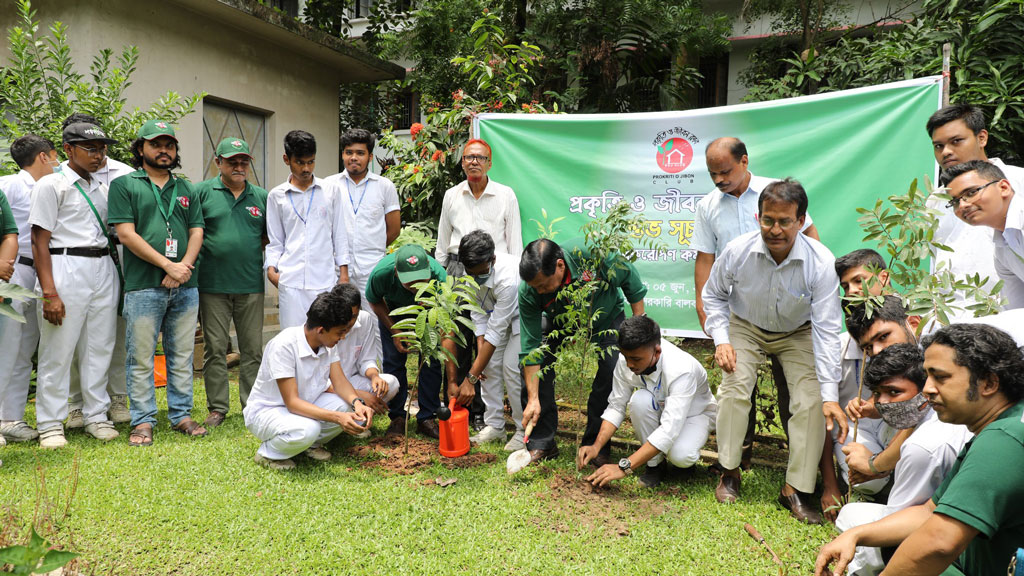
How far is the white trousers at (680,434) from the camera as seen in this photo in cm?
370

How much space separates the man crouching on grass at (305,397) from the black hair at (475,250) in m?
0.79

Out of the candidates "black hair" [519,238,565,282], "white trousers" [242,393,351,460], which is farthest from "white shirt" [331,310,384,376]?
"black hair" [519,238,565,282]

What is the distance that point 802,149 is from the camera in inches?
198

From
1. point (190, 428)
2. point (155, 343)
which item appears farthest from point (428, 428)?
point (155, 343)

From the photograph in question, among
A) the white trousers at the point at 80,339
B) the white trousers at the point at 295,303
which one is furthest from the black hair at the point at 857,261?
the white trousers at the point at 80,339

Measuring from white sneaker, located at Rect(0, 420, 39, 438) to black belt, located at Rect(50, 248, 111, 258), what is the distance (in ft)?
4.05

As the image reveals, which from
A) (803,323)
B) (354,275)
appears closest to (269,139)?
(354,275)

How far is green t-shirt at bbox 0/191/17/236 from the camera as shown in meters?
4.01

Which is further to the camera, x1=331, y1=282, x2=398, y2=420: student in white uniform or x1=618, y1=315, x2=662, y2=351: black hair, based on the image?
x1=331, y1=282, x2=398, y2=420: student in white uniform

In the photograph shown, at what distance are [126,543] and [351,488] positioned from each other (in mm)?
1108

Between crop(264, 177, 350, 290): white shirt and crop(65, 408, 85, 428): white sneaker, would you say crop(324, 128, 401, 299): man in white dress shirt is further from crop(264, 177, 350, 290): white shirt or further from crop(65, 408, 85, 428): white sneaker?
crop(65, 408, 85, 428): white sneaker

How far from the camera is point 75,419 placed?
4695 mm

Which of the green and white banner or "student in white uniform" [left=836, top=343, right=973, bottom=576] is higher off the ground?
the green and white banner

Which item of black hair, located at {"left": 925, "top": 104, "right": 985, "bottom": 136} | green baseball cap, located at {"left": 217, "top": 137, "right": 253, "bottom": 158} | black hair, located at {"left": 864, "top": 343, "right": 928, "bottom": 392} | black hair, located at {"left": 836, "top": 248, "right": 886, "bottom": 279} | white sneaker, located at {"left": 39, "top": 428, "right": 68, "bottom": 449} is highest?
black hair, located at {"left": 925, "top": 104, "right": 985, "bottom": 136}
